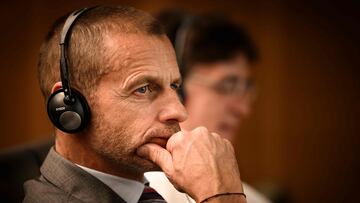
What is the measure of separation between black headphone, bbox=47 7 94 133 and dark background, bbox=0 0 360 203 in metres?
2.35

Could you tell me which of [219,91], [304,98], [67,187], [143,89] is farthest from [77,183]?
[304,98]

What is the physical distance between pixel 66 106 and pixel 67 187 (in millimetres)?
184

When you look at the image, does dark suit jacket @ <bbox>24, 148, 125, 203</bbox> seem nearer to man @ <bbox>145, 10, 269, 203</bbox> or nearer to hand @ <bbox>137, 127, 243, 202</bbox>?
hand @ <bbox>137, 127, 243, 202</bbox>

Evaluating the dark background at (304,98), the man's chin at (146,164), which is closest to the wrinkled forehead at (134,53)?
the man's chin at (146,164)

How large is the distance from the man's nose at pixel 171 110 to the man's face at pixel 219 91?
43.2 inches

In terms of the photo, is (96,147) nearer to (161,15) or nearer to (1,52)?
(161,15)

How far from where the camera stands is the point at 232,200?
115 centimetres

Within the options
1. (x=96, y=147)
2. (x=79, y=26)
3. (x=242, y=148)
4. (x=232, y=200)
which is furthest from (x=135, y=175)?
(x=242, y=148)

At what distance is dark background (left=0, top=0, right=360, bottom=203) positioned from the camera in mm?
3604

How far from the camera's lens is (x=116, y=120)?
48.2 inches

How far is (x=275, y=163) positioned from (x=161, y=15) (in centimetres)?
174

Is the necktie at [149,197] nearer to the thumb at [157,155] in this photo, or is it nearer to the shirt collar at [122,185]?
the shirt collar at [122,185]

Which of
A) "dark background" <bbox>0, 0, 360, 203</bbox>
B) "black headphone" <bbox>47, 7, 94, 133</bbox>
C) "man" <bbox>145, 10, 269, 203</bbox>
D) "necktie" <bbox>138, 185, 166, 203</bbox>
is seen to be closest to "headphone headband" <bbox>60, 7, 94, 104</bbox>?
"black headphone" <bbox>47, 7, 94, 133</bbox>

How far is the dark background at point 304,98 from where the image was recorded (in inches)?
142
